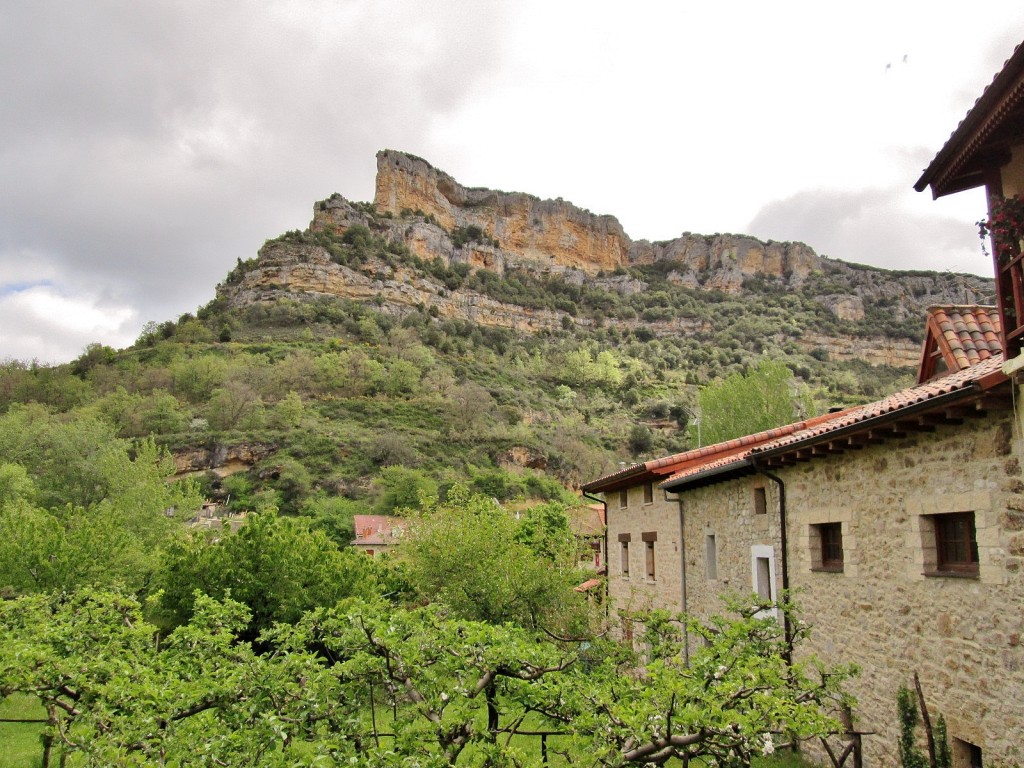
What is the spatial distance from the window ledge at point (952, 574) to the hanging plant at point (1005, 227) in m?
3.03

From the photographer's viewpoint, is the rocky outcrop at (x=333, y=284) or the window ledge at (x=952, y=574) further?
the rocky outcrop at (x=333, y=284)

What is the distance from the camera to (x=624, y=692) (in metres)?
5.36

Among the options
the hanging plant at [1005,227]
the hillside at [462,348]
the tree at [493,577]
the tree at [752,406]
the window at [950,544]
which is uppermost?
the hillside at [462,348]

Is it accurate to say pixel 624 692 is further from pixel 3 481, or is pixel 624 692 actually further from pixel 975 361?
pixel 3 481

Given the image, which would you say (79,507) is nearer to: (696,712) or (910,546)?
(696,712)

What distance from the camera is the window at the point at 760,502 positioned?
1141cm

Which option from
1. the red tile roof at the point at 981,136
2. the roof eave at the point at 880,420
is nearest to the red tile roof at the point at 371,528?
the roof eave at the point at 880,420

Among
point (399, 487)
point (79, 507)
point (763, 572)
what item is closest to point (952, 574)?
point (763, 572)

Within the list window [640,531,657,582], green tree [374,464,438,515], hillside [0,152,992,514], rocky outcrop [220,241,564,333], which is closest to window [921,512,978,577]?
window [640,531,657,582]

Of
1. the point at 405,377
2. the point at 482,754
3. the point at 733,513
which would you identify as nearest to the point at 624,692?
the point at 482,754

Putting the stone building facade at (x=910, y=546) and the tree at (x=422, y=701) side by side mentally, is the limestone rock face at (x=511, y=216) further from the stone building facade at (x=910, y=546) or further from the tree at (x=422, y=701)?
the tree at (x=422, y=701)

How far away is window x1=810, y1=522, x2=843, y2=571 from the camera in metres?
9.38

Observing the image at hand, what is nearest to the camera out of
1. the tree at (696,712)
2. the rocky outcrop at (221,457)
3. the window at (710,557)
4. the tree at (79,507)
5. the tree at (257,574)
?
the tree at (696,712)

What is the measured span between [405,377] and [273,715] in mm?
62029
